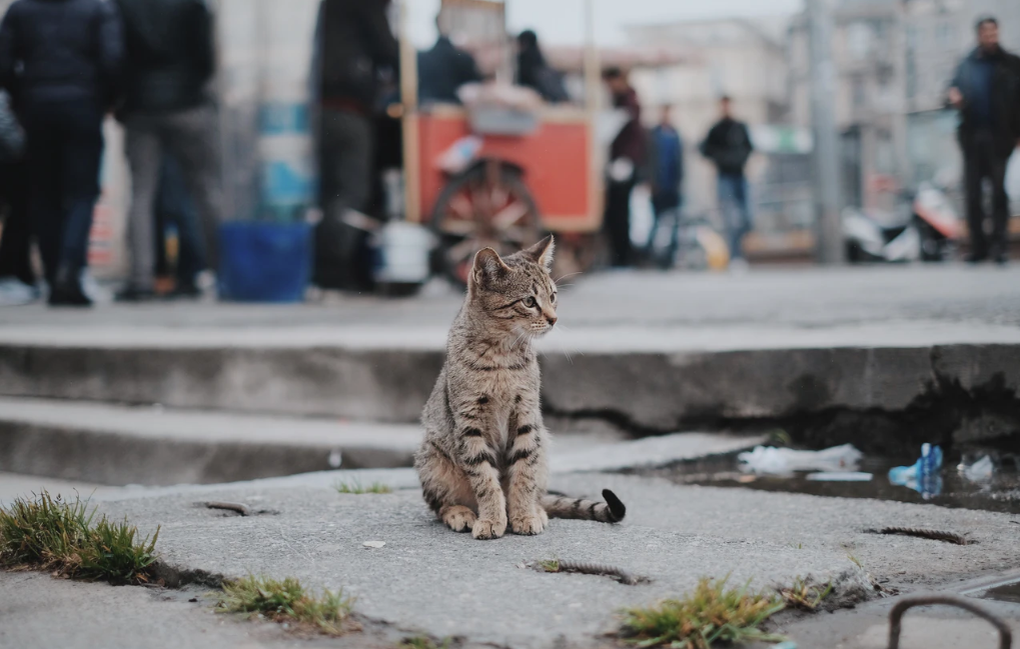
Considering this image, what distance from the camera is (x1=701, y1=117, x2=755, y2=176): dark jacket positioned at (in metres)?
15.4

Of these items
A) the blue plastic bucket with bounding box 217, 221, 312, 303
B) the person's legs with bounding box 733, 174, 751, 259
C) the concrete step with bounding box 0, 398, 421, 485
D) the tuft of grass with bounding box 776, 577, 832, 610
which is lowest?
the concrete step with bounding box 0, 398, 421, 485

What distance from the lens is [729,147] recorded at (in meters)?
15.4

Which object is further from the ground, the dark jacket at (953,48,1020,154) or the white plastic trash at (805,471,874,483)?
the dark jacket at (953,48,1020,154)

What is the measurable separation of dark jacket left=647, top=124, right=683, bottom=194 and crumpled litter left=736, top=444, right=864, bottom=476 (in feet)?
42.4

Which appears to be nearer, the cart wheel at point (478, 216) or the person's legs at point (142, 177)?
the person's legs at point (142, 177)

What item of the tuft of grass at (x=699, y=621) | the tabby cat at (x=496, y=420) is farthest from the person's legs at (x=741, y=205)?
the tuft of grass at (x=699, y=621)

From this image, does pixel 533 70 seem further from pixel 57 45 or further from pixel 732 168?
pixel 732 168

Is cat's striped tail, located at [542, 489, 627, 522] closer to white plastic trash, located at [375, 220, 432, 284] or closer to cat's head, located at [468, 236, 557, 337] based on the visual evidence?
cat's head, located at [468, 236, 557, 337]

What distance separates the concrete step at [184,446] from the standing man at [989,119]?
8011 millimetres

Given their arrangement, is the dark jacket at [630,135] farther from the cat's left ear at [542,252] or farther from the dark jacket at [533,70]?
the cat's left ear at [542,252]

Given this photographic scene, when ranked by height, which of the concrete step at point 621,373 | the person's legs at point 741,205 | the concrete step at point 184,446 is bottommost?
the concrete step at point 184,446

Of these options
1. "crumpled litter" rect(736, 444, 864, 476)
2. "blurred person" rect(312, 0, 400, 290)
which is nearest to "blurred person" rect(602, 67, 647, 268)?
"blurred person" rect(312, 0, 400, 290)

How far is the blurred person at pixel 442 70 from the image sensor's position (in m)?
10.3

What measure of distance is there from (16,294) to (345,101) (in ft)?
12.6
